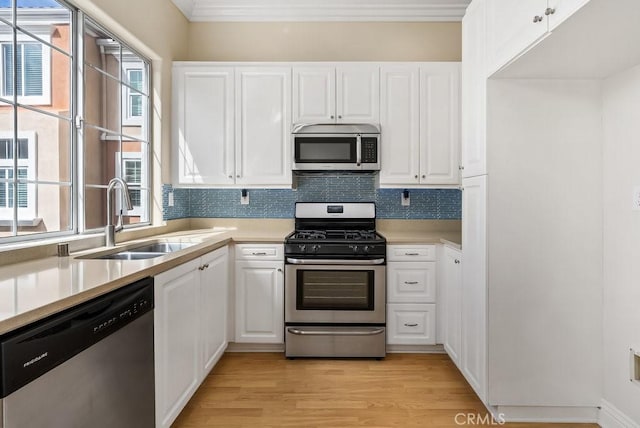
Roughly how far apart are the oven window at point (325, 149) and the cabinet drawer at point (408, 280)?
36.9 inches

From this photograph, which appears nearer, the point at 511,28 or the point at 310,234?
the point at 511,28

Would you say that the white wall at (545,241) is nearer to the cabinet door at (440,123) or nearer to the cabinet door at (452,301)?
the cabinet door at (452,301)

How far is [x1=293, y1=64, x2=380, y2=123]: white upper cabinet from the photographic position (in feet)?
10.6

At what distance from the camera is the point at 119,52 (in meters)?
2.77

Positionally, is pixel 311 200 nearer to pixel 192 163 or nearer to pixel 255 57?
pixel 192 163

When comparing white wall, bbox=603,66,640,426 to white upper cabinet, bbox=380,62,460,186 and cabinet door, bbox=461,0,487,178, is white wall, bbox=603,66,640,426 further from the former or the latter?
white upper cabinet, bbox=380,62,460,186

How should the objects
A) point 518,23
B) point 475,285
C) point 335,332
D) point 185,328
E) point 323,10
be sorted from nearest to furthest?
1. point 518,23
2. point 185,328
3. point 475,285
4. point 335,332
5. point 323,10

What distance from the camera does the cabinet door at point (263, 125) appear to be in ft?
10.7

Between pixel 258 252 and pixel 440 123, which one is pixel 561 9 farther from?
pixel 258 252

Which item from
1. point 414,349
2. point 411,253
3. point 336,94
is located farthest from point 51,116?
point 414,349

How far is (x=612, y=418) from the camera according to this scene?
2055 millimetres

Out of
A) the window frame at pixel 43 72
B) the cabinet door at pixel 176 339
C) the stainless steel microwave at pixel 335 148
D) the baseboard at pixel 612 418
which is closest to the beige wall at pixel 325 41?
the stainless steel microwave at pixel 335 148

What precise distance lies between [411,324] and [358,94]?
6.11 ft

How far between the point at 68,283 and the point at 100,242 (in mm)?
1053
